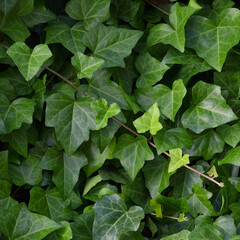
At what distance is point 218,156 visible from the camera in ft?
4.15

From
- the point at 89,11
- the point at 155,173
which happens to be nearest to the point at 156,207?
the point at 155,173

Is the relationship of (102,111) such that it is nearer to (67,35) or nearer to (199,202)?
(67,35)

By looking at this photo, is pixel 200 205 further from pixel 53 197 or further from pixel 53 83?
pixel 53 83

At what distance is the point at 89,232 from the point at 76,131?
330 mm

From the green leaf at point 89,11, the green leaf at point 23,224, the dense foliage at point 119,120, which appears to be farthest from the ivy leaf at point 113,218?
the green leaf at point 89,11

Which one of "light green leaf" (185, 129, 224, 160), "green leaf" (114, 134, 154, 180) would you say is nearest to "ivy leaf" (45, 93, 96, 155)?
"green leaf" (114, 134, 154, 180)

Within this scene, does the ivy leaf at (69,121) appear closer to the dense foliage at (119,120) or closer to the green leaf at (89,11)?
the dense foliage at (119,120)

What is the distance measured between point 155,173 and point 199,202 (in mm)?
170

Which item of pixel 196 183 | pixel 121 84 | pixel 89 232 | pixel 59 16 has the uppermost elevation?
pixel 59 16

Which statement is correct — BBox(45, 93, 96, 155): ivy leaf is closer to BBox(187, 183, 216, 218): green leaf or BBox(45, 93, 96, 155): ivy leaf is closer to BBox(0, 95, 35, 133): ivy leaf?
BBox(0, 95, 35, 133): ivy leaf

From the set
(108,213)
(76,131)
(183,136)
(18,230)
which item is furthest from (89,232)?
(183,136)

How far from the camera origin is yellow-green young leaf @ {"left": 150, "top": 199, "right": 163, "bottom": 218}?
121 centimetres

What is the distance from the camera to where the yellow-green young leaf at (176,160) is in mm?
1134

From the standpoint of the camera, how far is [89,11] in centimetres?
122
